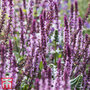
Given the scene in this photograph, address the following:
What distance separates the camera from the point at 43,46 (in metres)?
2.28

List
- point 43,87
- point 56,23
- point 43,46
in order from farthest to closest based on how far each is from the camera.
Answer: point 56,23, point 43,46, point 43,87

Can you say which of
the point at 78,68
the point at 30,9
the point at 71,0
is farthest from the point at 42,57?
the point at 71,0

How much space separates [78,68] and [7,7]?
3.42 feet

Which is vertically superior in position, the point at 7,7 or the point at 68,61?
the point at 7,7

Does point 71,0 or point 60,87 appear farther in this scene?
point 71,0

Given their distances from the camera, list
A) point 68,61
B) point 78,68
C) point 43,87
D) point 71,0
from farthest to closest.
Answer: point 71,0 → point 78,68 → point 68,61 → point 43,87

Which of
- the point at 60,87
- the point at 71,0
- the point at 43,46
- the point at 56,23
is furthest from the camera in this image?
the point at 71,0

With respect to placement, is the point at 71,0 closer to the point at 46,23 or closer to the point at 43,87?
the point at 46,23

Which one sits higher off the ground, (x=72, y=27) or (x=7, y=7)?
(x=7, y=7)

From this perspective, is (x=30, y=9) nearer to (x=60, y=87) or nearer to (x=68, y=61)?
(x=68, y=61)

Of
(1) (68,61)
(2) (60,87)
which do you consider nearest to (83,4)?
(1) (68,61)

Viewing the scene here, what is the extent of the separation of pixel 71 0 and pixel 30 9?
419cm

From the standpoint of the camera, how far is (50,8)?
2.50 m

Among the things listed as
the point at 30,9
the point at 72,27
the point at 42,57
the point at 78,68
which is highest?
the point at 30,9
